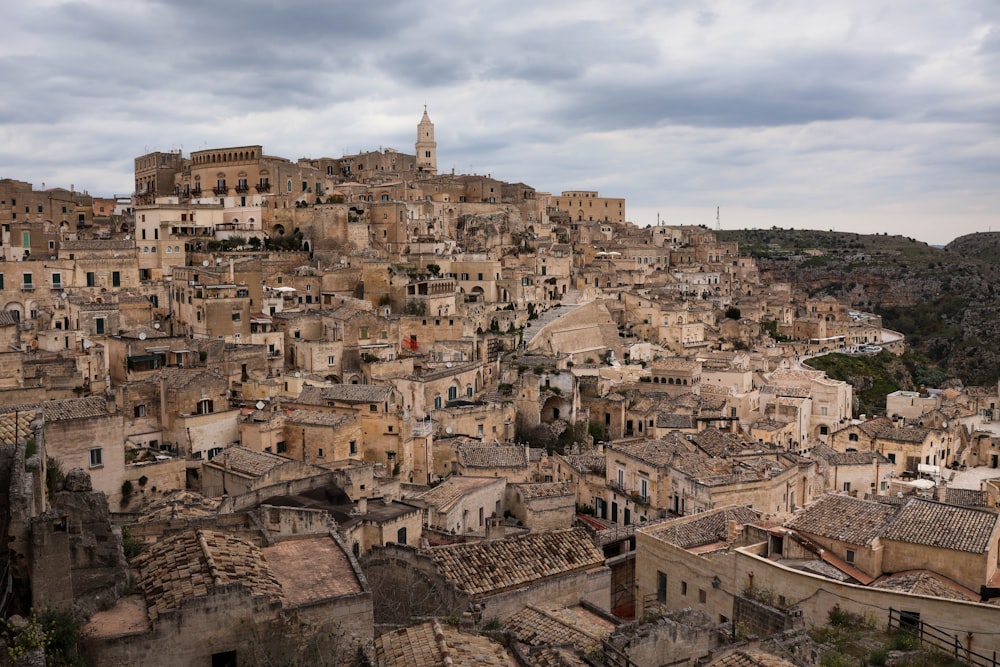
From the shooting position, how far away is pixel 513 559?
16281mm

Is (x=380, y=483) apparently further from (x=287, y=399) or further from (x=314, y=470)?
(x=287, y=399)

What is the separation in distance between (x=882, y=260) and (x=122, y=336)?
96.4 meters

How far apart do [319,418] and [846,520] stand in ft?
48.2

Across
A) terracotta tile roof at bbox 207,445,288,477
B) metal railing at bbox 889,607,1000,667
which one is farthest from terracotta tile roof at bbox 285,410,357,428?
metal railing at bbox 889,607,1000,667

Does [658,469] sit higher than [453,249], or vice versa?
[453,249]

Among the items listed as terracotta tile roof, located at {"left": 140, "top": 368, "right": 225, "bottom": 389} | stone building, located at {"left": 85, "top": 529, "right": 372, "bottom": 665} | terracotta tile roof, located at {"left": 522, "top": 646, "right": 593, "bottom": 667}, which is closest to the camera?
stone building, located at {"left": 85, "top": 529, "right": 372, "bottom": 665}

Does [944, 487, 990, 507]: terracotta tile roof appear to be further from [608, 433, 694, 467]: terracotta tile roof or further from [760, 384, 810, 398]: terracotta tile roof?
[760, 384, 810, 398]: terracotta tile roof

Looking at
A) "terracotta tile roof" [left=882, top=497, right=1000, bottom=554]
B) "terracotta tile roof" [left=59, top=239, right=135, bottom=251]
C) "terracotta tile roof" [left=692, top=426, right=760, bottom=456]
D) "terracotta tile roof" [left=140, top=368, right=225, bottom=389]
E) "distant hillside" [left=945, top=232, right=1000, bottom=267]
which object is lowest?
"terracotta tile roof" [left=692, top=426, right=760, bottom=456]

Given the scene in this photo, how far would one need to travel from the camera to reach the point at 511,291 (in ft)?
169

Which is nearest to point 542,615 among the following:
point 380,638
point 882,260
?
point 380,638

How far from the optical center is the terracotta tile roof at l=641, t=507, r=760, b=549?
1755 cm

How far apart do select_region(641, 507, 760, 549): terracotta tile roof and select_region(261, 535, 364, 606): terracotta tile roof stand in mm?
7564

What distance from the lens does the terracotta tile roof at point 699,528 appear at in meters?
17.5

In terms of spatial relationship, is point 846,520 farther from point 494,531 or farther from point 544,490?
point 544,490
